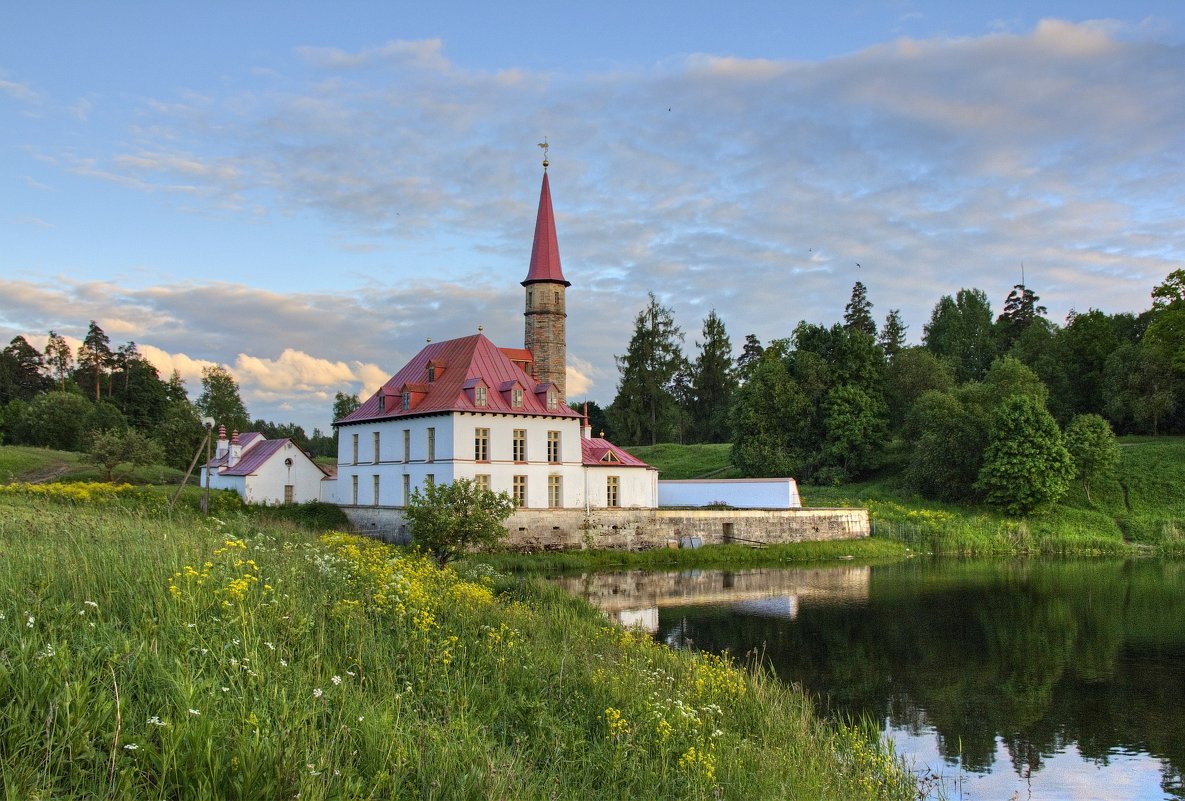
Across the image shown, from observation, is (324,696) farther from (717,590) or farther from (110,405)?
(110,405)

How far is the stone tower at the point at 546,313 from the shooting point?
46188 millimetres

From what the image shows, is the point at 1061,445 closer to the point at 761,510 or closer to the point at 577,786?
the point at 761,510

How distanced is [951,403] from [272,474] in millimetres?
38447

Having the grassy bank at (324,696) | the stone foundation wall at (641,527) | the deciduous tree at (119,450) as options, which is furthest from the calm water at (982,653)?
the deciduous tree at (119,450)

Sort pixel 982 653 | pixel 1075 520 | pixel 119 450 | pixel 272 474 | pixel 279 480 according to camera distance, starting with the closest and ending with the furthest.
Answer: pixel 982 653
pixel 272 474
pixel 279 480
pixel 1075 520
pixel 119 450

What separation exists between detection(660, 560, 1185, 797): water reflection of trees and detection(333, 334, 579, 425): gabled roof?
53.8ft

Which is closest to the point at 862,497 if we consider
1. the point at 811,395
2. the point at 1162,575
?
the point at 811,395

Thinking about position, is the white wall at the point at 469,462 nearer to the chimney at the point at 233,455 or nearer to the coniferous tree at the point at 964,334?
the chimney at the point at 233,455

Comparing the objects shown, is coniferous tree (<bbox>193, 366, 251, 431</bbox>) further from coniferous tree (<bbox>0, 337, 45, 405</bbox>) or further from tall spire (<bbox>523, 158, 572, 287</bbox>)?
tall spire (<bbox>523, 158, 572, 287</bbox>)

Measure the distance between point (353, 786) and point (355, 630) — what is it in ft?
11.5

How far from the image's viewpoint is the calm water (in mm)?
12961

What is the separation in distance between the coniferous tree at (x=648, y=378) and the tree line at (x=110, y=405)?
28.6 m

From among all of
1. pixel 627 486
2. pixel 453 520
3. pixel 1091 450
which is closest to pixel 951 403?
pixel 1091 450

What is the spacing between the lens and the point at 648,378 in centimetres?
7994
